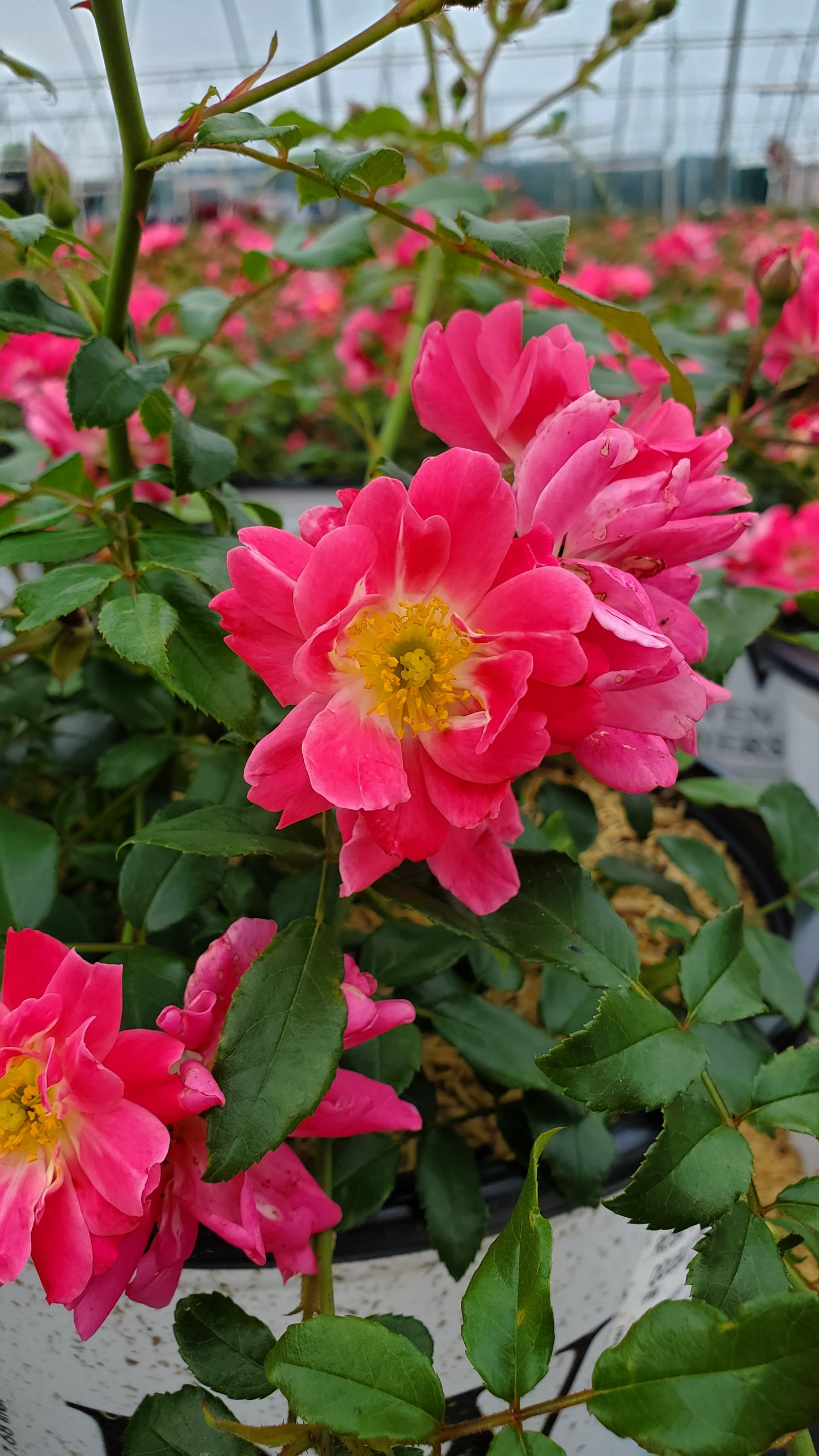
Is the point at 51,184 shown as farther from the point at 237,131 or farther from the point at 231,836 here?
the point at 231,836

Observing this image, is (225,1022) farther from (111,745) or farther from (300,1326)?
(111,745)

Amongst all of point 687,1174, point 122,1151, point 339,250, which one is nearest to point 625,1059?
point 687,1174

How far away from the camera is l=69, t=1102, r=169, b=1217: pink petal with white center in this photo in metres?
0.24

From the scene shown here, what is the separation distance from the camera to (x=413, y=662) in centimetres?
26

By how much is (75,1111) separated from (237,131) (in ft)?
0.91

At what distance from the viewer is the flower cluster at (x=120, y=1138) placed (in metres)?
0.24

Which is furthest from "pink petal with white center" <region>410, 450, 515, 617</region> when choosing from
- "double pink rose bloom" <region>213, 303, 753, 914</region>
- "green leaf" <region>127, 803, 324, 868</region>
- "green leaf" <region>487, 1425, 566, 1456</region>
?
"green leaf" <region>487, 1425, 566, 1456</region>

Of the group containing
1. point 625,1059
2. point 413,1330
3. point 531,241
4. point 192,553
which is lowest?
point 413,1330

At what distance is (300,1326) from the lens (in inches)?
8.6

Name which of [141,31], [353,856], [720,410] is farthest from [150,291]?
[141,31]

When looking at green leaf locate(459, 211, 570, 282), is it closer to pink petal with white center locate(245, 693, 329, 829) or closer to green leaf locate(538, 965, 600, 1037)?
pink petal with white center locate(245, 693, 329, 829)

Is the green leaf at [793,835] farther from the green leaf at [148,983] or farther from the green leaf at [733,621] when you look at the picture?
the green leaf at [148,983]

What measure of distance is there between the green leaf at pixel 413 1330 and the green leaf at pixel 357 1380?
76 millimetres

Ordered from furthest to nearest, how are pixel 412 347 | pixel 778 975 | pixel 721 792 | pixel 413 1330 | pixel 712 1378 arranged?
1. pixel 412 347
2. pixel 721 792
3. pixel 778 975
4. pixel 413 1330
5. pixel 712 1378
